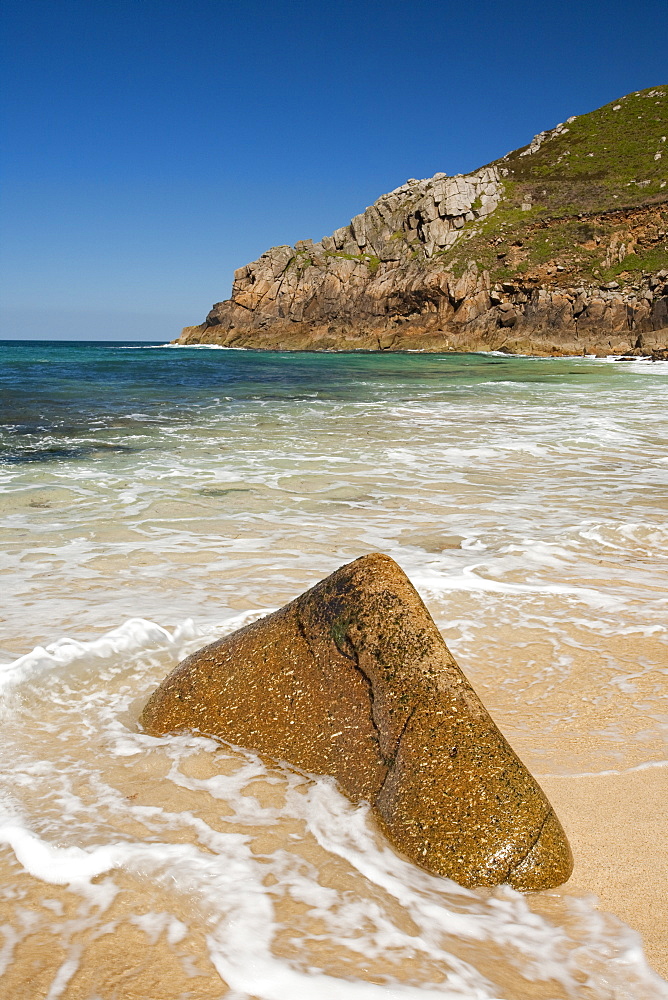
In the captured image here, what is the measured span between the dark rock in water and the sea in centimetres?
8

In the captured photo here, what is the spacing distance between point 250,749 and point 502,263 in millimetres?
69804

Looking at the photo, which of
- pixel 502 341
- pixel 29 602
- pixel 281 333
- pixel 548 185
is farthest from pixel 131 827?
pixel 548 185

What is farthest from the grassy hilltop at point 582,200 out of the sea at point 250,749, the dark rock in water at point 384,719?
the dark rock in water at point 384,719

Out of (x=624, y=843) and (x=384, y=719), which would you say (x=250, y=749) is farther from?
(x=624, y=843)

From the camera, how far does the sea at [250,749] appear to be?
5.65 feet

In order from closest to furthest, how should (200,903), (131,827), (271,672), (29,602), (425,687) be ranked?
(200,903) → (131,827) → (425,687) → (271,672) → (29,602)

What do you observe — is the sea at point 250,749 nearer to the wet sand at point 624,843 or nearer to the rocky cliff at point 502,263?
the wet sand at point 624,843

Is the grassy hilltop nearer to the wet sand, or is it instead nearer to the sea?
the sea

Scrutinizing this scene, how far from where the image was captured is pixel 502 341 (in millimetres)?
57375

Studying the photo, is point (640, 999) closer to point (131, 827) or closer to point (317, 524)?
point (131, 827)

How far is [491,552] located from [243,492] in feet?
10.6

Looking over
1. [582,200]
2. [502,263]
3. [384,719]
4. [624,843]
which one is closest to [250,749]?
[384,719]

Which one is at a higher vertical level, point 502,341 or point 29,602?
point 502,341

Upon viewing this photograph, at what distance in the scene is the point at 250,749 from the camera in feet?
8.78
